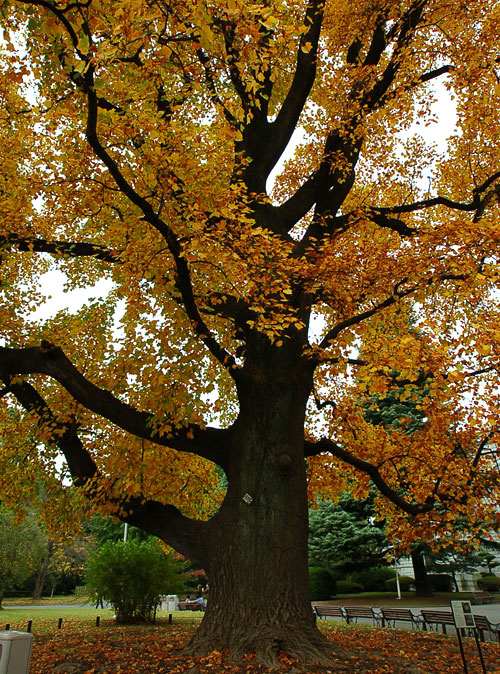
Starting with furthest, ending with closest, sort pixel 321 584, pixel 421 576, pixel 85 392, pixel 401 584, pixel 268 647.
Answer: pixel 401 584 < pixel 321 584 < pixel 421 576 < pixel 85 392 < pixel 268 647

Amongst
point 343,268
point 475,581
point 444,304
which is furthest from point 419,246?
point 475,581

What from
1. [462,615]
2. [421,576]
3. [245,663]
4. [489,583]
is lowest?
[245,663]

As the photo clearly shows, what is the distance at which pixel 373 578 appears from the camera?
27938 millimetres

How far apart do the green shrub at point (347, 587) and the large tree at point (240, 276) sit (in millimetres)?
19458

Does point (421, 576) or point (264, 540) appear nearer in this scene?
point (264, 540)

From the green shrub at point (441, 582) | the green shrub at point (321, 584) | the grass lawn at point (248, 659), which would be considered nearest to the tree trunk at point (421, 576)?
the green shrub at point (441, 582)

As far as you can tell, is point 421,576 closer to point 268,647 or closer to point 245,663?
point 268,647

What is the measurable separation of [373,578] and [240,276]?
2693 centimetres

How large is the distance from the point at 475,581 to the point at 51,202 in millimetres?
31264

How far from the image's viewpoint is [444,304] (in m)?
11.6

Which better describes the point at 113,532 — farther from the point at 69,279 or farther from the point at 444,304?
the point at 444,304

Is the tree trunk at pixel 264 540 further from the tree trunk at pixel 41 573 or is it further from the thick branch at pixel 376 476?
the tree trunk at pixel 41 573

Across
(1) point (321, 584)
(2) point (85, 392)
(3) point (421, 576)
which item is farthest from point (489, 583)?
(2) point (85, 392)

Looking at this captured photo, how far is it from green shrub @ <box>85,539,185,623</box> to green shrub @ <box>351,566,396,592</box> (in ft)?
57.5
